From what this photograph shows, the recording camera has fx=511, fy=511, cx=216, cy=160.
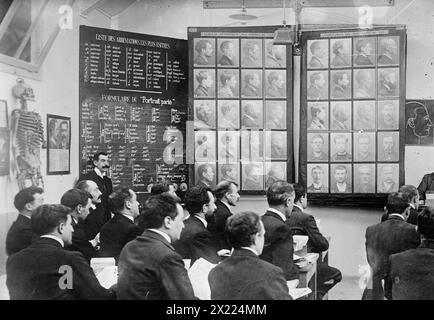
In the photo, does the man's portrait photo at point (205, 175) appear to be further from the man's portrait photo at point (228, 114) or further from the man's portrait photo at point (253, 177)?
the man's portrait photo at point (228, 114)

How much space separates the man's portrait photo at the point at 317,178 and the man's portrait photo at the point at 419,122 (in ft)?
2.66

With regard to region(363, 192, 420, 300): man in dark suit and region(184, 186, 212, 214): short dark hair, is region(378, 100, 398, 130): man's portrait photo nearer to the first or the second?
region(363, 192, 420, 300): man in dark suit

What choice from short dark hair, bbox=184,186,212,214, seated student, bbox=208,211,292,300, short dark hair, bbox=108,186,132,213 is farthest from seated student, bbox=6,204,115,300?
short dark hair, bbox=184,186,212,214

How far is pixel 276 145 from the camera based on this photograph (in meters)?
4.96

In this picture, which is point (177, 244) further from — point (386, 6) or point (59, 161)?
point (386, 6)

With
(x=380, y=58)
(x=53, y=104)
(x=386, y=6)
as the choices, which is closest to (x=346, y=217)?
(x=380, y=58)

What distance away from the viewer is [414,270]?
7.59 ft

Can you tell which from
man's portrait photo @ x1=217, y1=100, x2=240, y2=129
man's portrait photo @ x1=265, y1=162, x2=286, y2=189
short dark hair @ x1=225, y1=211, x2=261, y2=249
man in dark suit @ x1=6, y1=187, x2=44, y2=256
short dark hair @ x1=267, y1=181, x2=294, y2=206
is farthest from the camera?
man's portrait photo @ x1=265, y1=162, x2=286, y2=189

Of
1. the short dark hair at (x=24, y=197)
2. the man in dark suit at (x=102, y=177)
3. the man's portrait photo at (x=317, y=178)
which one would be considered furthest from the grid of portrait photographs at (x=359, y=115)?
the short dark hair at (x=24, y=197)

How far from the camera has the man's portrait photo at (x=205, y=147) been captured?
462 cm

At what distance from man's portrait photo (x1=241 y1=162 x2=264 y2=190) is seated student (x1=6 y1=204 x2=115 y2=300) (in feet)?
8.84

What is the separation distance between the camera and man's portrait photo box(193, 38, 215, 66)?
191 inches

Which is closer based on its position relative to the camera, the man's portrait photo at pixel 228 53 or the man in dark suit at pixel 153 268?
the man in dark suit at pixel 153 268
